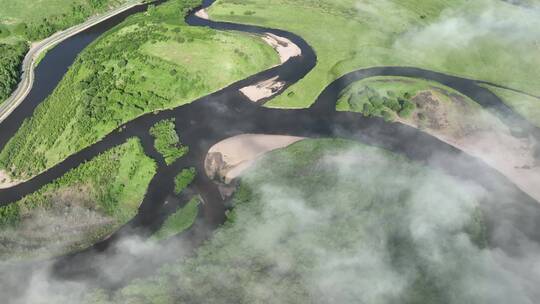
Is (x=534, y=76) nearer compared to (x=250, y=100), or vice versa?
(x=250, y=100)

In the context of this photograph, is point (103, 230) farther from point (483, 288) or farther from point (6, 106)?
point (483, 288)

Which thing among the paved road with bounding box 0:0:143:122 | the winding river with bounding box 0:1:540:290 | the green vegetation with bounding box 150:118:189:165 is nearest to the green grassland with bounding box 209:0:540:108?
the winding river with bounding box 0:1:540:290

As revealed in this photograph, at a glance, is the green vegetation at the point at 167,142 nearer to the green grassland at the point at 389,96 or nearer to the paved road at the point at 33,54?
the paved road at the point at 33,54

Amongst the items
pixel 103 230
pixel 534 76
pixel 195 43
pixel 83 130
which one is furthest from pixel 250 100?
pixel 534 76

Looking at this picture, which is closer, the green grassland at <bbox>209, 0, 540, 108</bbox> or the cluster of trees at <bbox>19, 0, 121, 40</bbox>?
the green grassland at <bbox>209, 0, 540, 108</bbox>

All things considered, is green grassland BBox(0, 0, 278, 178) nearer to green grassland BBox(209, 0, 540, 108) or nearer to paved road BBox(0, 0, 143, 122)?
paved road BBox(0, 0, 143, 122)

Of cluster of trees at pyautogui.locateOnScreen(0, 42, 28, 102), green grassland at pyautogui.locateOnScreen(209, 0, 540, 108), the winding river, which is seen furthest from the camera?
green grassland at pyautogui.locateOnScreen(209, 0, 540, 108)
